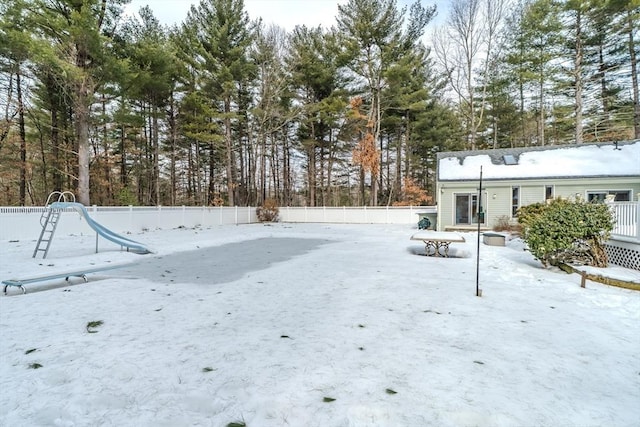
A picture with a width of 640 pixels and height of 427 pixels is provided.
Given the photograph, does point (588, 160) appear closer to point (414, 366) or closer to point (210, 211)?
point (414, 366)

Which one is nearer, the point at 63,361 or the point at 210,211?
the point at 63,361

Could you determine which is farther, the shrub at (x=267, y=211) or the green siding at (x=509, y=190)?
the shrub at (x=267, y=211)

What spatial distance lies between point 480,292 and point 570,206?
361 cm

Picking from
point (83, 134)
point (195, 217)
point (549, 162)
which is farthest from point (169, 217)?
point (549, 162)

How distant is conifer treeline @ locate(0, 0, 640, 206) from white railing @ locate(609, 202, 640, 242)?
599 inches

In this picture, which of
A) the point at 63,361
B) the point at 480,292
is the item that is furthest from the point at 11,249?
the point at 480,292

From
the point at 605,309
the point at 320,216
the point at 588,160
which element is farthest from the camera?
the point at 320,216

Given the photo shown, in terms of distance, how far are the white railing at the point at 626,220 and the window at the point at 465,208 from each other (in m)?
8.53

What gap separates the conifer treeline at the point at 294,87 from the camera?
1498cm

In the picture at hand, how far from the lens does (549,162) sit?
14703 millimetres

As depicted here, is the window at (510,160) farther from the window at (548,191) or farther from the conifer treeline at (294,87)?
the conifer treeline at (294,87)

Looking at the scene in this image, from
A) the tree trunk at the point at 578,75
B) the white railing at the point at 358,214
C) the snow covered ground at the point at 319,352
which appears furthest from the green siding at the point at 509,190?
the snow covered ground at the point at 319,352

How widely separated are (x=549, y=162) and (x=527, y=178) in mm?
1572

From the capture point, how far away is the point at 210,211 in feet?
60.8
